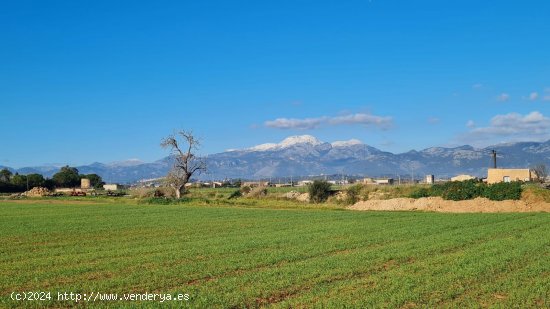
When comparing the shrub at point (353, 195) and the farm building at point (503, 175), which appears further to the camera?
the farm building at point (503, 175)

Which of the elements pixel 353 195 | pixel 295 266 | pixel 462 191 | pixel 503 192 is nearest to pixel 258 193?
pixel 353 195

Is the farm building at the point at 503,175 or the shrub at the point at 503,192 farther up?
the farm building at the point at 503,175

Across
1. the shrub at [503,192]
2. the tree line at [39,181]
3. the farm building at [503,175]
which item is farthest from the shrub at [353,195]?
the tree line at [39,181]

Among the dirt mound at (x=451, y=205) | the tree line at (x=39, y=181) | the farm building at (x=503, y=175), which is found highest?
the tree line at (x=39, y=181)

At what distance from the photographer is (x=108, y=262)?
20.0 metres

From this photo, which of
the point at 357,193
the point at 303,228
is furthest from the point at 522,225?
the point at 357,193

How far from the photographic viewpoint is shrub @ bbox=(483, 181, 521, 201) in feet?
193

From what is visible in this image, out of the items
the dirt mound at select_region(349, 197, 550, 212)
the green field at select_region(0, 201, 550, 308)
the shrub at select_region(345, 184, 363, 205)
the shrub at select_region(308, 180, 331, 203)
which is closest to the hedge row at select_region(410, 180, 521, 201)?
the dirt mound at select_region(349, 197, 550, 212)

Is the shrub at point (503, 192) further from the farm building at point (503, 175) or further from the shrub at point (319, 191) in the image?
the farm building at point (503, 175)

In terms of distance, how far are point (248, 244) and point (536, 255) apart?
38.2ft

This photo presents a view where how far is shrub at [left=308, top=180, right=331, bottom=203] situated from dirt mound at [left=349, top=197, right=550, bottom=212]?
1550 centimetres

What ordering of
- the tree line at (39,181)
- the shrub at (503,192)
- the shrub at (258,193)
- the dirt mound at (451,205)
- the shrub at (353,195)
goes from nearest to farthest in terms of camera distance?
the dirt mound at (451,205) < the shrub at (503,192) < the shrub at (353,195) < the shrub at (258,193) < the tree line at (39,181)

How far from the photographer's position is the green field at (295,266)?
13.8 meters

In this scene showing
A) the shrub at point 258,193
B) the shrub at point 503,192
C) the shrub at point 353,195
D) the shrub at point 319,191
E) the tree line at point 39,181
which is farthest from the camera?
the tree line at point 39,181
